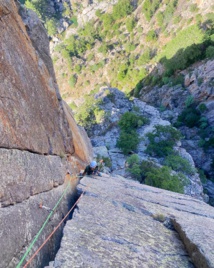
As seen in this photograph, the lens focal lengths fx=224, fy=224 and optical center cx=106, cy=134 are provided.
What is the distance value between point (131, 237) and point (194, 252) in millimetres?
1088

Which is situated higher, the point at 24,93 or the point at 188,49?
the point at 188,49

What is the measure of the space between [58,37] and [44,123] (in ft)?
214

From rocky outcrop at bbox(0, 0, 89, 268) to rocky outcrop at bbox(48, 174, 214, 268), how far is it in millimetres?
607

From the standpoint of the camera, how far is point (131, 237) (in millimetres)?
4141

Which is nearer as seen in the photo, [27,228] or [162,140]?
[27,228]

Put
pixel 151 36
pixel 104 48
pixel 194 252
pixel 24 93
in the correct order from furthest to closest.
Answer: pixel 104 48
pixel 151 36
pixel 24 93
pixel 194 252

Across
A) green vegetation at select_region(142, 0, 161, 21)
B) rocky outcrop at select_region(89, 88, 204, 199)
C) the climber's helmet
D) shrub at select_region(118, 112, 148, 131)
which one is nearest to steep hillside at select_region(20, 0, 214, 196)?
green vegetation at select_region(142, 0, 161, 21)

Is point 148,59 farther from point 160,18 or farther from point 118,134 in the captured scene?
point 118,134

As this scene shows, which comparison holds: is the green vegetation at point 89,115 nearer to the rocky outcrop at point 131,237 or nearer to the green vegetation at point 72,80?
the rocky outcrop at point 131,237

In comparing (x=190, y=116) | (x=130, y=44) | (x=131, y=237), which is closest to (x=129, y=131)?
(x=190, y=116)

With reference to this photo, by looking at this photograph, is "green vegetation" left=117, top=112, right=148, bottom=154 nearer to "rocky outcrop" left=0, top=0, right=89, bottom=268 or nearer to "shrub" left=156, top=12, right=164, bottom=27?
"rocky outcrop" left=0, top=0, right=89, bottom=268

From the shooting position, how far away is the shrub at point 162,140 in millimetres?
19098

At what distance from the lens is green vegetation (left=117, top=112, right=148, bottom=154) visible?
18.9 m

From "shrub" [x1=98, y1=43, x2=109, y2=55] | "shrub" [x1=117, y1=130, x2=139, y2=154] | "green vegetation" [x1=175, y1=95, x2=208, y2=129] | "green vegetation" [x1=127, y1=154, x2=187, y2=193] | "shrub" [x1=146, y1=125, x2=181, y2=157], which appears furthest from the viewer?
"shrub" [x1=98, y1=43, x2=109, y2=55]
